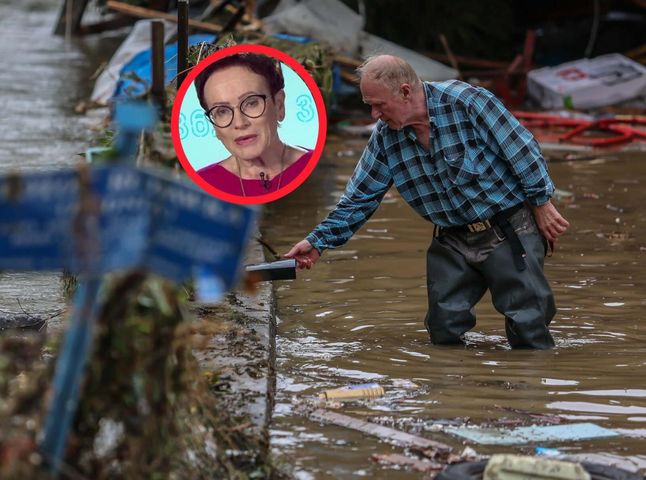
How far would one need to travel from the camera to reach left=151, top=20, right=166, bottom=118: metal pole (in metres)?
10.2

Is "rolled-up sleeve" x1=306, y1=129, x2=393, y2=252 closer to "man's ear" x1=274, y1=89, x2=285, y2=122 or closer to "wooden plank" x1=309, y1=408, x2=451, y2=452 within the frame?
"man's ear" x1=274, y1=89, x2=285, y2=122

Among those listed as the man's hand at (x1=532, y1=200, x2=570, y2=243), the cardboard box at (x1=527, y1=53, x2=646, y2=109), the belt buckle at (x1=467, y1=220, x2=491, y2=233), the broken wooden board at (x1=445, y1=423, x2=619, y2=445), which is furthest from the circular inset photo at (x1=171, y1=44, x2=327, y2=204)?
the cardboard box at (x1=527, y1=53, x2=646, y2=109)

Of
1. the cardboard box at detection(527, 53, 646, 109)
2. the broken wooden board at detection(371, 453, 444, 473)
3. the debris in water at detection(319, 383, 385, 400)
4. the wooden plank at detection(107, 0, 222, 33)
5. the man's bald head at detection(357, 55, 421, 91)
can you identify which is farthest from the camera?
the cardboard box at detection(527, 53, 646, 109)

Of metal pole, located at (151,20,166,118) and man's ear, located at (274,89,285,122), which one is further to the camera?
metal pole, located at (151,20,166,118)

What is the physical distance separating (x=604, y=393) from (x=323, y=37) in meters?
9.82

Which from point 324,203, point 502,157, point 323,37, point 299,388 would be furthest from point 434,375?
point 323,37

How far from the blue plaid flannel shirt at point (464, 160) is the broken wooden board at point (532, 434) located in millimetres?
1479

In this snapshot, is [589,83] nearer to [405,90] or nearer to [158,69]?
[158,69]

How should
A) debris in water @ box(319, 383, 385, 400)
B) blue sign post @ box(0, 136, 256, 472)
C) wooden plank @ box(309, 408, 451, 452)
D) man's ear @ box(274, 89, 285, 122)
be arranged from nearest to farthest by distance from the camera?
1. blue sign post @ box(0, 136, 256, 472)
2. wooden plank @ box(309, 408, 451, 452)
3. debris in water @ box(319, 383, 385, 400)
4. man's ear @ box(274, 89, 285, 122)

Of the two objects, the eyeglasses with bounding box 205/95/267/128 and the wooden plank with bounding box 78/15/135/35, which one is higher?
the wooden plank with bounding box 78/15/135/35

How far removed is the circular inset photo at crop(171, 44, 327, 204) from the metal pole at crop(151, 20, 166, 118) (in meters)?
3.74

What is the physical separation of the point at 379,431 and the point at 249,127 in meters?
1.88

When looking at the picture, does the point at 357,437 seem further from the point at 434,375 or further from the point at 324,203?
the point at 324,203

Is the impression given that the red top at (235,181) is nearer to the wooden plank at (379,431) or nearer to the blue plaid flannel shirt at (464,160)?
the blue plaid flannel shirt at (464,160)
